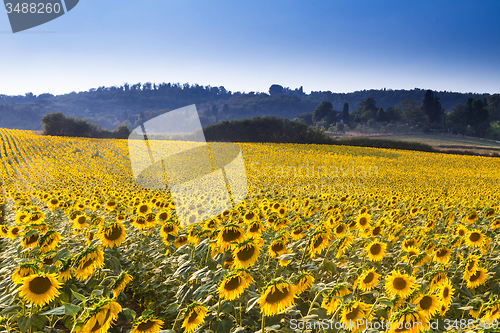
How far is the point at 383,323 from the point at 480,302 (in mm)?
1033

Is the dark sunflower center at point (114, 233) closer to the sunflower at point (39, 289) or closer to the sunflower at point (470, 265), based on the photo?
the sunflower at point (39, 289)

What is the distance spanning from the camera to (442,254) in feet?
9.93

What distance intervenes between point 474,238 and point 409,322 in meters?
2.85

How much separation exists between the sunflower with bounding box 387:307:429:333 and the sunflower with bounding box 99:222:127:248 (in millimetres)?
2735

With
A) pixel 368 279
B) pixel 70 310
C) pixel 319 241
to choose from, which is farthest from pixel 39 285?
pixel 368 279

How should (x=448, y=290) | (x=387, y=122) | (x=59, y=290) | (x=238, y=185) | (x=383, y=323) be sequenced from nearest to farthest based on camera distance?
(x=59, y=290) < (x=383, y=323) < (x=448, y=290) < (x=238, y=185) < (x=387, y=122)

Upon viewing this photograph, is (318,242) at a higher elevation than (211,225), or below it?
higher

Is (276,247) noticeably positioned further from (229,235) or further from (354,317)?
(354,317)

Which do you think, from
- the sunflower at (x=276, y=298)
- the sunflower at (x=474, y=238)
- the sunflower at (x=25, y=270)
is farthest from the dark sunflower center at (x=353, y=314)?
the sunflower at (x=474, y=238)

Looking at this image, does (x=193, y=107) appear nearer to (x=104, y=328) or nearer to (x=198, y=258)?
(x=198, y=258)

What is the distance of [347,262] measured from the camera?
3.48 metres

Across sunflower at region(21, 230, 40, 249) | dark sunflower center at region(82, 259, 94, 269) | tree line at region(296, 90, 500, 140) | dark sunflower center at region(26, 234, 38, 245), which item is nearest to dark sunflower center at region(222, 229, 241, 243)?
dark sunflower center at region(82, 259, 94, 269)

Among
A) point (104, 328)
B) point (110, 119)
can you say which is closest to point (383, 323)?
point (104, 328)

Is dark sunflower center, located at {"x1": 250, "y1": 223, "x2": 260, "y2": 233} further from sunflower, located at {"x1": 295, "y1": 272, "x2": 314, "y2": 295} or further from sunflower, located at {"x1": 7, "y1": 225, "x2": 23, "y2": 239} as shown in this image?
sunflower, located at {"x1": 7, "y1": 225, "x2": 23, "y2": 239}
